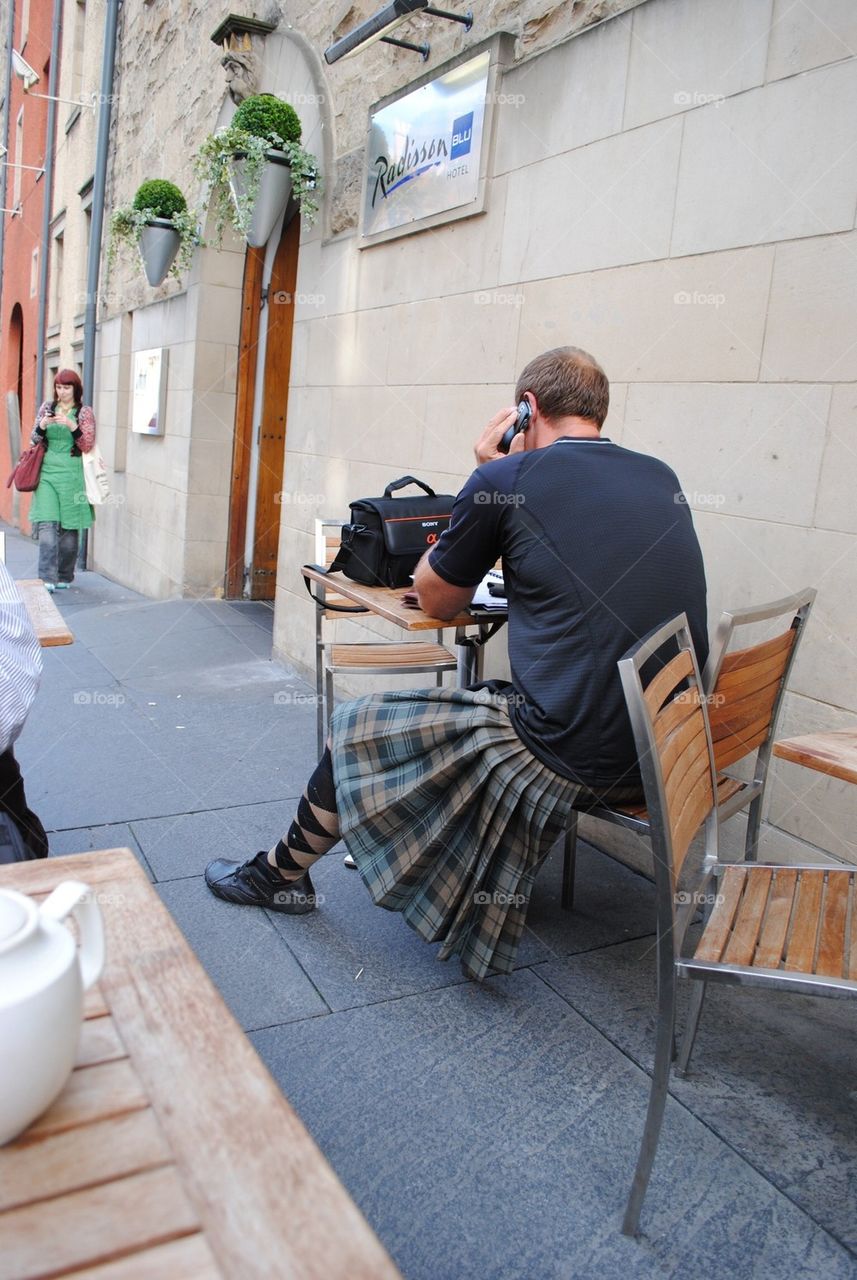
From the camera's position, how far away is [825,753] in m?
1.70

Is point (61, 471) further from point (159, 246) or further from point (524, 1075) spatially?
point (524, 1075)

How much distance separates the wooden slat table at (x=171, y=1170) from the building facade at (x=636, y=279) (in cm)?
207

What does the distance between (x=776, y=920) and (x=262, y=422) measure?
20.9 feet

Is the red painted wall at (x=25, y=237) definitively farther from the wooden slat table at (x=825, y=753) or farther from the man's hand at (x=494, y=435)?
the wooden slat table at (x=825, y=753)

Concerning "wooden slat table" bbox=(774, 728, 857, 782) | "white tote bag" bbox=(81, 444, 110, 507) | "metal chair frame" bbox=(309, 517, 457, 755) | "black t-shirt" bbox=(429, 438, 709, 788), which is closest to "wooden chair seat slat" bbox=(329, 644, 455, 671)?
"metal chair frame" bbox=(309, 517, 457, 755)

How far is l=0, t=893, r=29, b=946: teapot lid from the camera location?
712mm

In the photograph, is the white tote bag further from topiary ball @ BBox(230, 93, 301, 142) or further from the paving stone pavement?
the paving stone pavement

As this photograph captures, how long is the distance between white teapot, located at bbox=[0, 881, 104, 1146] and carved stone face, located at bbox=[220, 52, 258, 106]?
6.57 m

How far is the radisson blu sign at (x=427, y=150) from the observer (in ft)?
12.6

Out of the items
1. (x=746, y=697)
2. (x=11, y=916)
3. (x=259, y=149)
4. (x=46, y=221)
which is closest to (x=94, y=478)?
(x=259, y=149)

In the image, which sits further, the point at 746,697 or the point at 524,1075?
the point at 746,697

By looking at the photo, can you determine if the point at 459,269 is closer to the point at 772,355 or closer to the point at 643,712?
the point at 772,355

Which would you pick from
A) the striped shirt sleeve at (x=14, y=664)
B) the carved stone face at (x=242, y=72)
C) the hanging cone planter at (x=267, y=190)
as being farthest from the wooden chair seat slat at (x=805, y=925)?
the carved stone face at (x=242, y=72)

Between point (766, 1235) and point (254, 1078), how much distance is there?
129 cm
